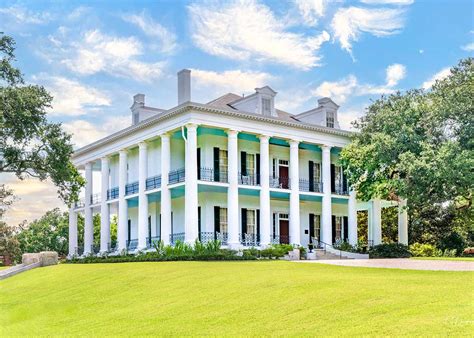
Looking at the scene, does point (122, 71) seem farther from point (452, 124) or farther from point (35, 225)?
point (35, 225)

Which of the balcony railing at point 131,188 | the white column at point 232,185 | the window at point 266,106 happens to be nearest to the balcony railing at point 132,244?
the balcony railing at point 131,188

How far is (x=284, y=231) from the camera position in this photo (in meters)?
36.1

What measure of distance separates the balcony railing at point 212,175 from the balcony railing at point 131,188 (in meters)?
5.05

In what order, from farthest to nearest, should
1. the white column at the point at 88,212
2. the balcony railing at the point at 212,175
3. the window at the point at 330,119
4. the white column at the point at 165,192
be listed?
the white column at the point at 88,212 → the window at the point at 330,119 → the balcony railing at the point at 212,175 → the white column at the point at 165,192

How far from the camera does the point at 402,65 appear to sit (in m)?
17.6

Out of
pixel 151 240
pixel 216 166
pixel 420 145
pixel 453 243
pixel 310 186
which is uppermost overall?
pixel 420 145

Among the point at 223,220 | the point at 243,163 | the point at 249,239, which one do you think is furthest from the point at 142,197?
the point at 249,239

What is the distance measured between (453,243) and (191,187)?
57.7 feet

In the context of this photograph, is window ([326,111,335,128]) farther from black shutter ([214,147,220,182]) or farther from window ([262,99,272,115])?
black shutter ([214,147,220,182])

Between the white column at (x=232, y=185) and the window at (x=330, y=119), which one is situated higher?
the window at (x=330, y=119)

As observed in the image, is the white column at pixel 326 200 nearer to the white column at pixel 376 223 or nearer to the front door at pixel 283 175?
the front door at pixel 283 175

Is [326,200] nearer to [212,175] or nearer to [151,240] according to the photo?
[212,175]

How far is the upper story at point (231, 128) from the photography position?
31.0m

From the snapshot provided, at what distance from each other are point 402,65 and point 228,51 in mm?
5045
